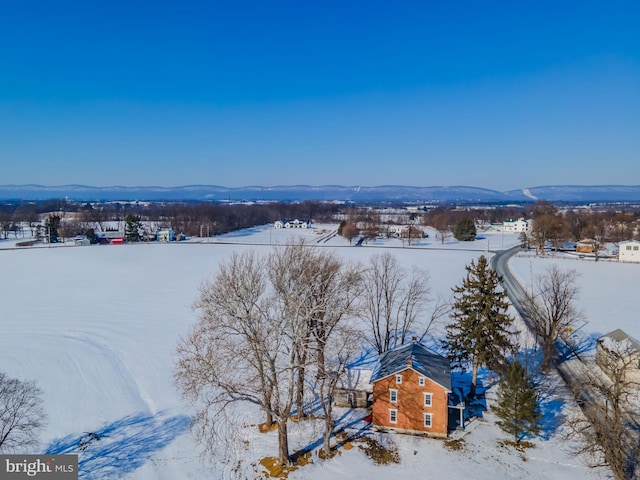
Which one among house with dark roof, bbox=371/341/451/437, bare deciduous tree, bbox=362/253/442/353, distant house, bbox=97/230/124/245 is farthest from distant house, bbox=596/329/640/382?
distant house, bbox=97/230/124/245

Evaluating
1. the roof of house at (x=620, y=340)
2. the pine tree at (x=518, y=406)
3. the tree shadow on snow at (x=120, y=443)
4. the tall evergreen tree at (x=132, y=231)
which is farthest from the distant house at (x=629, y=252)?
the tall evergreen tree at (x=132, y=231)

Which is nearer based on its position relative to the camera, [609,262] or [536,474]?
[536,474]

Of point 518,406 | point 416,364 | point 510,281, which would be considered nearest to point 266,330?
point 416,364

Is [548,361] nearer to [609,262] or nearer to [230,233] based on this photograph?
[609,262]

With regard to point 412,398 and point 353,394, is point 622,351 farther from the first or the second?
point 353,394

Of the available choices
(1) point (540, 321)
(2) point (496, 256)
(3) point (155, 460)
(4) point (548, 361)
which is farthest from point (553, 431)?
(2) point (496, 256)

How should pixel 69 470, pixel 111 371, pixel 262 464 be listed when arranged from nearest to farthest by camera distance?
pixel 69 470, pixel 262 464, pixel 111 371
